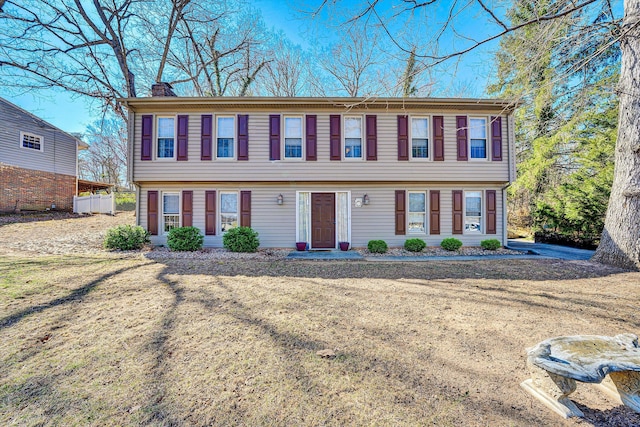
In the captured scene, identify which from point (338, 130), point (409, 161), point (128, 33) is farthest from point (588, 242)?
point (128, 33)

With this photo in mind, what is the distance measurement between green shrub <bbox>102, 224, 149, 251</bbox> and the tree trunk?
13358 millimetres

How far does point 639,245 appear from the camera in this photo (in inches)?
241

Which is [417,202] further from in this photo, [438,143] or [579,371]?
[579,371]

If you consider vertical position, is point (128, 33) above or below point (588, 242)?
above

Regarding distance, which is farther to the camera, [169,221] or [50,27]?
[50,27]

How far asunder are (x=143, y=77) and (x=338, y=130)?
12.2 m

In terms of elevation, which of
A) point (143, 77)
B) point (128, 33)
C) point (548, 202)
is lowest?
point (548, 202)

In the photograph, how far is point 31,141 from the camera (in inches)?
593

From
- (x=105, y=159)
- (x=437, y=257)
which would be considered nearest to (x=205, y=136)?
(x=437, y=257)

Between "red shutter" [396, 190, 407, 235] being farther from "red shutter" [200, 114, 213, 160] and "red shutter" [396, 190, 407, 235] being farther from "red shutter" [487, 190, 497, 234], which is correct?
"red shutter" [200, 114, 213, 160]

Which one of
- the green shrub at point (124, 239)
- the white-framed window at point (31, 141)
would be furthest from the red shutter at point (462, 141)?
the white-framed window at point (31, 141)

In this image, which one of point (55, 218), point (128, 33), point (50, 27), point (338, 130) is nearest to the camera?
point (338, 130)

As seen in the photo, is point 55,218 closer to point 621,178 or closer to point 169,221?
point 169,221

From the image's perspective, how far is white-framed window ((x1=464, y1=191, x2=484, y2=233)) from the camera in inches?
389
